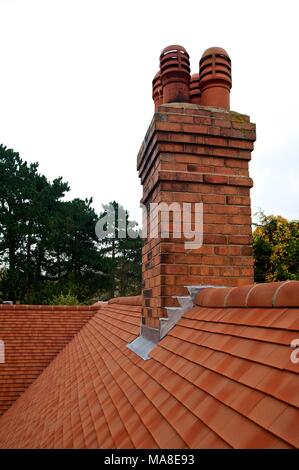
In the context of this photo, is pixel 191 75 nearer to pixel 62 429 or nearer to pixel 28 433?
pixel 62 429

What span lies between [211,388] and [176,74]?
2.82m

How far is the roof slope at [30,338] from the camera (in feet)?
28.3

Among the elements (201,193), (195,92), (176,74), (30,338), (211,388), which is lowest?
(30,338)

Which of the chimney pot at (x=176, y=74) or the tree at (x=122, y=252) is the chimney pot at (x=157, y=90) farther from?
the tree at (x=122, y=252)

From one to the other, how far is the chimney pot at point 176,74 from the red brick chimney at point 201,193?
0.60 feet

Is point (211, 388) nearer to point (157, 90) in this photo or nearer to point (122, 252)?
point (157, 90)

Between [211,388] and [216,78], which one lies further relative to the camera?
[216,78]

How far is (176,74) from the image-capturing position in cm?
329

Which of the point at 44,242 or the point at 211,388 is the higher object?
the point at 44,242

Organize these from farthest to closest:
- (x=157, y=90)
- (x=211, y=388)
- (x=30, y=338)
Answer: (x=30, y=338), (x=157, y=90), (x=211, y=388)

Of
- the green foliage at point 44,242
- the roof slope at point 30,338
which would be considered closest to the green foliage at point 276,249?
the roof slope at point 30,338

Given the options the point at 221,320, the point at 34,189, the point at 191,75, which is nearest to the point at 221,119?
the point at 191,75

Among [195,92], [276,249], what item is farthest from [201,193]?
[276,249]

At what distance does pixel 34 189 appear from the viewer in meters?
30.6
